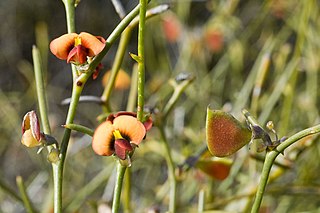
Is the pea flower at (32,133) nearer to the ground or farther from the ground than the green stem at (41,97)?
farther from the ground

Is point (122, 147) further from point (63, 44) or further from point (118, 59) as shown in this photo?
point (118, 59)

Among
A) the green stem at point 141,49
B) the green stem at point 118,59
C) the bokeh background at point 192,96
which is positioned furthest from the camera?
the bokeh background at point 192,96

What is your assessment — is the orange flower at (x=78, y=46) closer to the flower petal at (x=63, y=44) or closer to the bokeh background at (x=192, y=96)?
the flower petal at (x=63, y=44)

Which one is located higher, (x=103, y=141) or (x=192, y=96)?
(x=103, y=141)

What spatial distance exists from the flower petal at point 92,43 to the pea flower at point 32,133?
7 centimetres

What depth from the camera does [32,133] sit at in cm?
45

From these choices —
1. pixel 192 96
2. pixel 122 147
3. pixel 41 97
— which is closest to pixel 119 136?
pixel 122 147

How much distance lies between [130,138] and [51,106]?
2.21m

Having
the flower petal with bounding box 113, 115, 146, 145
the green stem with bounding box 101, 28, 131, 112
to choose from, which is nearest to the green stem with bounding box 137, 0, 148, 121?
the flower petal with bounding box 113, 115, 146, 145

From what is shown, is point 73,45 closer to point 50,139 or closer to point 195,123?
point 50,139

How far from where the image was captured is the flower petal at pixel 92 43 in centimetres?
44

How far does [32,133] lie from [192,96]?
36.4 inches

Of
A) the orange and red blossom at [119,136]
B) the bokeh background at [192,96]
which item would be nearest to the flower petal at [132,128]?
the orange and red blossom at [119,136]

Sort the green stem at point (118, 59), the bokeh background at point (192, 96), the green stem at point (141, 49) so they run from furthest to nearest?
the bokeh background at point (192, 96)
the green stem at point (118, 59)
the green stem at point (141, 49)
